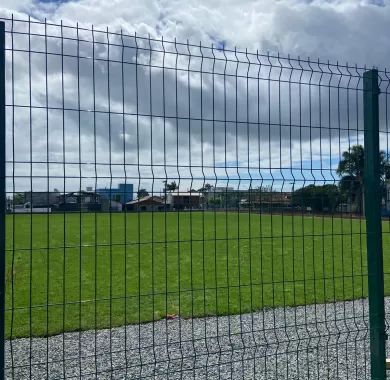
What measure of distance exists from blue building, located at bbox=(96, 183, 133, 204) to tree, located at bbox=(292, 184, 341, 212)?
1476mm

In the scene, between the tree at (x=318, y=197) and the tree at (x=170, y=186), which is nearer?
the tree at (x=170, y=186)

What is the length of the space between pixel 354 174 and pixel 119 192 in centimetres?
223

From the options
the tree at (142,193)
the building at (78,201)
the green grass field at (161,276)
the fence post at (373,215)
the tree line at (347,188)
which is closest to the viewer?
the building at (78,201)

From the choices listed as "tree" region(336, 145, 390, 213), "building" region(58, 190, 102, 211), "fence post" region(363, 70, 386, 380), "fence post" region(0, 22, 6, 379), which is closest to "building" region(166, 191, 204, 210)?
"building" region(58, 190, 102, 211)

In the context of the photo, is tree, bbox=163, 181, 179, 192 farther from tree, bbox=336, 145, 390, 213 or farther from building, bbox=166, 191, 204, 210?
tree, bbox=336, 145, 390, 213

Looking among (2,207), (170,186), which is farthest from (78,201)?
(170,186)

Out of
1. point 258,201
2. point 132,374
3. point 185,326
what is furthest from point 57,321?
point 258,201

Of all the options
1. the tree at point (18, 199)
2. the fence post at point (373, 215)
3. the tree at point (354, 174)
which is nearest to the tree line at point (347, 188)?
the tree at point (354, 174)

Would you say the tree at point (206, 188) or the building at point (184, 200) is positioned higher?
the tree at point (206, 188)

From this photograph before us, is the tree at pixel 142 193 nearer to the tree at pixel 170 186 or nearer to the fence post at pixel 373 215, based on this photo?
the tree at pixel 170 186

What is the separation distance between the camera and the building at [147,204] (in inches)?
150

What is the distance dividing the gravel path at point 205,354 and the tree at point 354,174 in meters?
0.98

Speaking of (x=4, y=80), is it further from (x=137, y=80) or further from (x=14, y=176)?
(x=137, y=80)

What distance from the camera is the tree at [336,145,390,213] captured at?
178 inches
